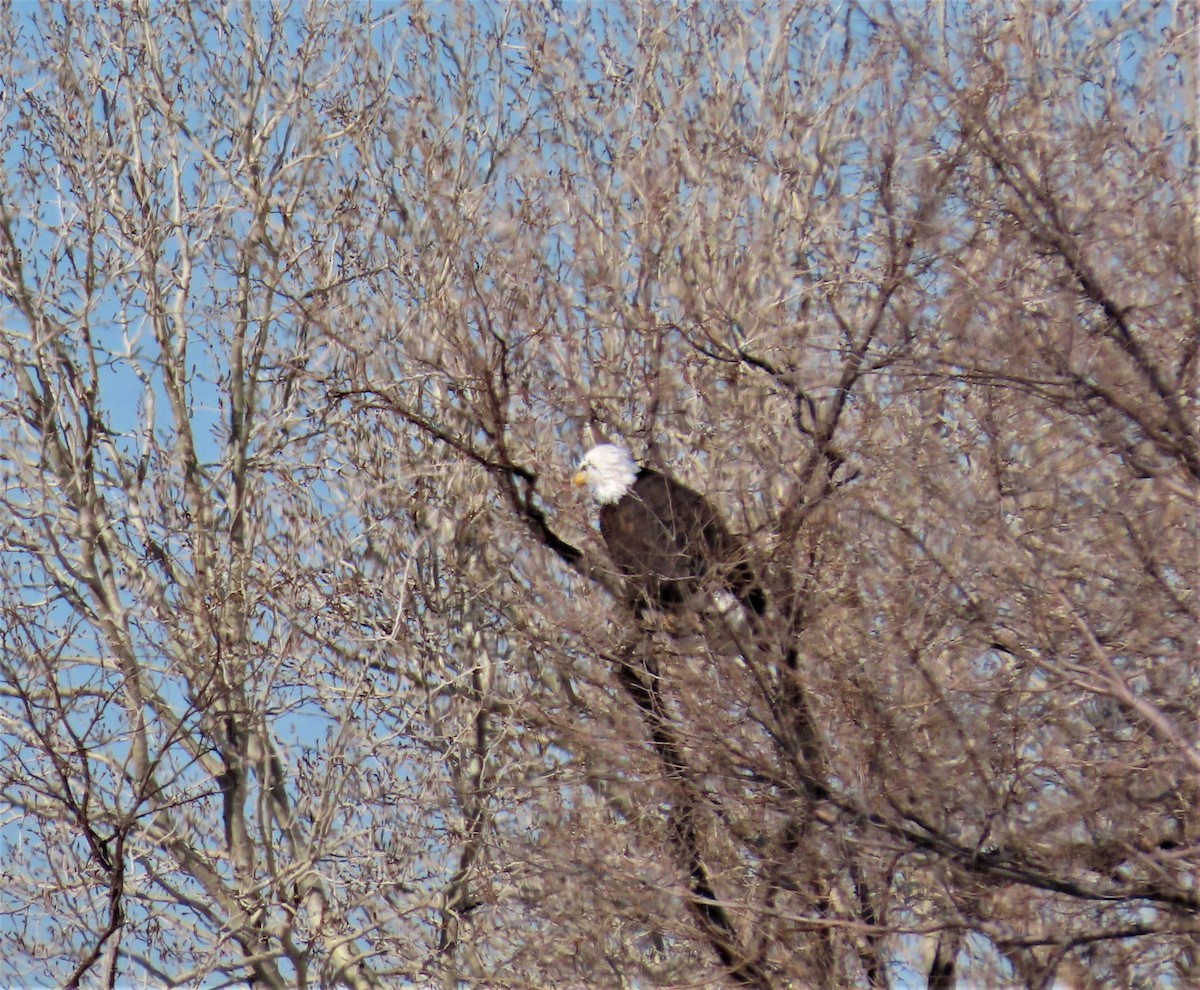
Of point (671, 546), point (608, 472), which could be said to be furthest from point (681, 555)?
point (608, 472)

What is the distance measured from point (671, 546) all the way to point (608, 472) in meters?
1.06

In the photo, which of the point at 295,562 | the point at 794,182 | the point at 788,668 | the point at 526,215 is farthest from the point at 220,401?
the point at 788,668

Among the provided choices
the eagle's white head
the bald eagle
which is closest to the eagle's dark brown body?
the bald eagle

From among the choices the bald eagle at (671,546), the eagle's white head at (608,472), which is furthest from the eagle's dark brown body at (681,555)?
the eagle's white head at (608,472)

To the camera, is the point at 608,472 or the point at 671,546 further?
the point at 608,472

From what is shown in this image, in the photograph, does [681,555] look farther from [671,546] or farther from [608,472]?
A: [608,472]

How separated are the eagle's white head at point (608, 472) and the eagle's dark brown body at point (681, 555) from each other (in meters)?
0.43

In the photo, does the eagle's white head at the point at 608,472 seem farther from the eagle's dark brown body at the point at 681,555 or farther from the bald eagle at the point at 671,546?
the eagle's dark brown body at the point at 681,555

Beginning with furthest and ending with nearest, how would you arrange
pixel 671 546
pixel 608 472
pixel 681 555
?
pixel 608 472, pixel 671 546, pixel 681 555

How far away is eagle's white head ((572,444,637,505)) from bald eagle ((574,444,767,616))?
11 centimetres

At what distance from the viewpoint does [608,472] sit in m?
6.92

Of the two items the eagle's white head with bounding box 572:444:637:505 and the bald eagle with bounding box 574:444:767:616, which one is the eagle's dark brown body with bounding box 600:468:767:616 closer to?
the bald eagle with bounding box 574:444:767:616

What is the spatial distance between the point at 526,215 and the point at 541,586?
8.34 feet

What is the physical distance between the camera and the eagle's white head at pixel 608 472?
22.3 ft
